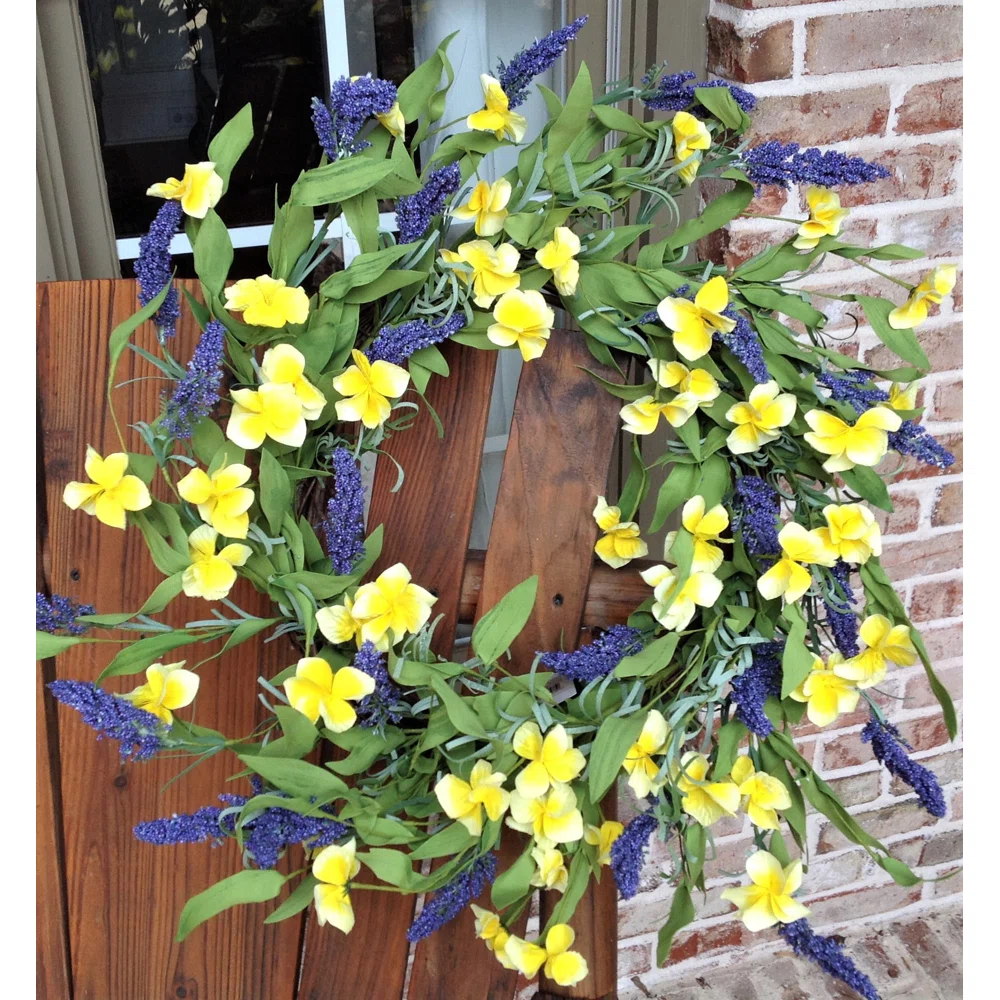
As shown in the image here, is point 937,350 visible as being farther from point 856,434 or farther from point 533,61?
point 533,61

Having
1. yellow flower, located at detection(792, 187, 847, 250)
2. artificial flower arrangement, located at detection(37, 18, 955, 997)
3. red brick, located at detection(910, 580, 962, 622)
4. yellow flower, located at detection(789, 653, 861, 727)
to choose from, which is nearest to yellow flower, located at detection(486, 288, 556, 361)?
artificial flower arrangement, located at detection(37, 18, 955, 997)

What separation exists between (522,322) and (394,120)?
0.64 feet

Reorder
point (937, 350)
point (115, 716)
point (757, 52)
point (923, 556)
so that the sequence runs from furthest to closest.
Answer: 1. point (923, 556)
2. point (937, 350)
3. point (757, 52)
4. point (115, 716)

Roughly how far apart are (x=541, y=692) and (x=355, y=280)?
0.37 metres

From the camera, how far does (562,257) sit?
2.79 feet

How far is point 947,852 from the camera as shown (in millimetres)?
1869

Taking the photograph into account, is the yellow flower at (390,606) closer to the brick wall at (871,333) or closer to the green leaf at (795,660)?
the green leaf at (795,660)

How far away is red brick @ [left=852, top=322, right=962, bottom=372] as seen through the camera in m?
1.46

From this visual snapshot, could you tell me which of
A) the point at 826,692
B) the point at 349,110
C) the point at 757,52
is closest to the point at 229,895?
the point at 826,692

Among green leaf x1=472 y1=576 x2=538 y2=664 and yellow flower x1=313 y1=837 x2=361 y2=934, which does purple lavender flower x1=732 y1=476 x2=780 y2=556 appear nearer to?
green leaf x1=472 y1=576 x2=538 y2=664

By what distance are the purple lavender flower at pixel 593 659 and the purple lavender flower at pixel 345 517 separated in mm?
181

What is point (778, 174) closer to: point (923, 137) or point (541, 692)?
point (541, 692)

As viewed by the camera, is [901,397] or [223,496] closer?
[223,496]

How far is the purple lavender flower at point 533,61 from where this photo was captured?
0.83 meters
